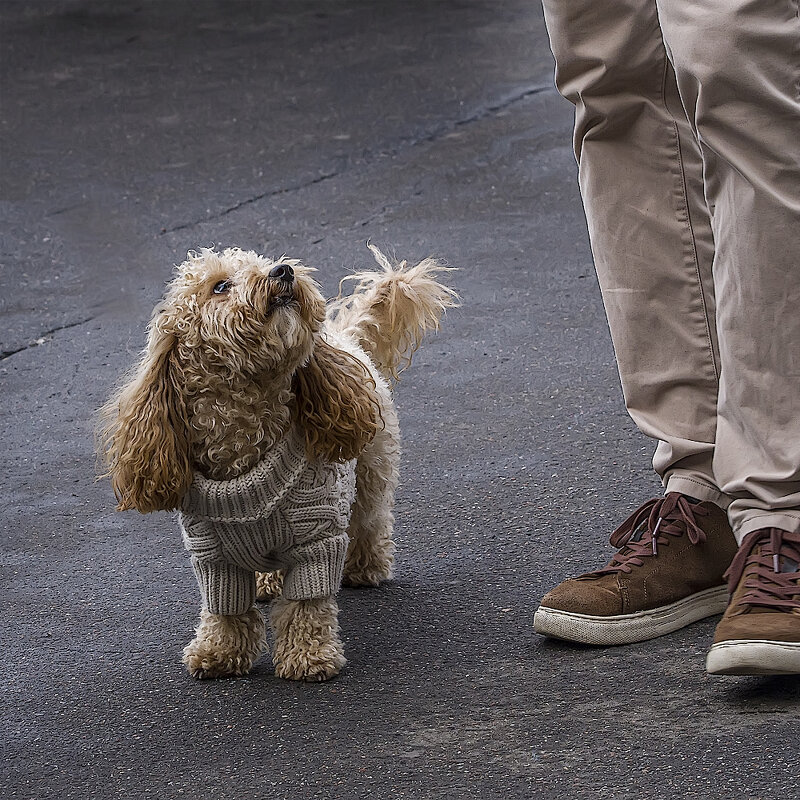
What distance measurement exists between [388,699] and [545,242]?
12.0 feet

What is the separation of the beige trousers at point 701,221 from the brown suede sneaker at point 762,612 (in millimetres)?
55

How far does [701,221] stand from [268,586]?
1.32 metres

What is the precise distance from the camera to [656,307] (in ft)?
9.70

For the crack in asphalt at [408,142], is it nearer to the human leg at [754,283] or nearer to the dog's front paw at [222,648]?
the dog's front paw at [222,648]

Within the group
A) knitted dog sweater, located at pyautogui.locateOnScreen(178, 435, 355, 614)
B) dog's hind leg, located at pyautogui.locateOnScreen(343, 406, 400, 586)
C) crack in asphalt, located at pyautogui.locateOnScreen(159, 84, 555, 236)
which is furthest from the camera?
crack in asphalt, located at pyautogui.locateOnScreen(159, 84, 555, 236)

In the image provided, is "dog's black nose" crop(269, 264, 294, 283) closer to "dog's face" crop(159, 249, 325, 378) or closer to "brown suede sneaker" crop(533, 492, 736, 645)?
"dog's face" crop(159, 249, 325, 378)

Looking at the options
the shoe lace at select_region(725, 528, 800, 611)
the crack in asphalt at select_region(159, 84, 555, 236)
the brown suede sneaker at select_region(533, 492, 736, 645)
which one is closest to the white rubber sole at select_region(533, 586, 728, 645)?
the brown suede sneaker at select_region(533, 492, 736, 645)

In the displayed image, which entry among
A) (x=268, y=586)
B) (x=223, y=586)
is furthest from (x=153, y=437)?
(x=268, y=586)

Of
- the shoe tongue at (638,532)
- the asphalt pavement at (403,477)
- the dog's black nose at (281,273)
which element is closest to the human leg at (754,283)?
the asphalt pavement at (403,477)

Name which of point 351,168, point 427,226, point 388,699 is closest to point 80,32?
point 351,168

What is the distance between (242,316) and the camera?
267cm

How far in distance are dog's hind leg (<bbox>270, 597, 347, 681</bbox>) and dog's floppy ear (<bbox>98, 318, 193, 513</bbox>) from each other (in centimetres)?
37

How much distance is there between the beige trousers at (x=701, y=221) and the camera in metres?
2.48

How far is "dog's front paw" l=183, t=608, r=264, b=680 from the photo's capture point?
2.86 meters
